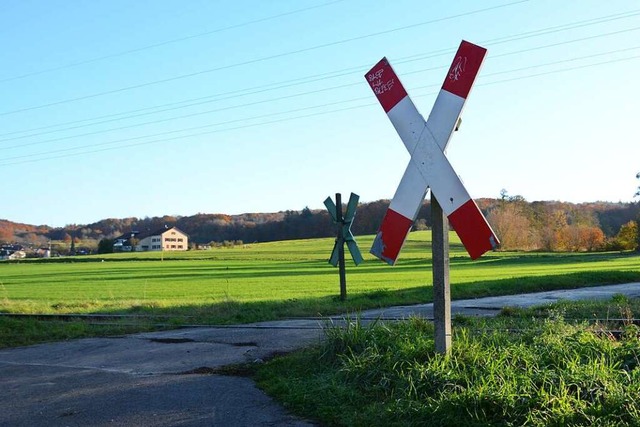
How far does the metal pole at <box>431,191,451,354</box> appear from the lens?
18.9ft

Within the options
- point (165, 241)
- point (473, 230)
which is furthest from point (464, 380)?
point (165, 241)

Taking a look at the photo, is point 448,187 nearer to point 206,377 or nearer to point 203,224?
point 206,377

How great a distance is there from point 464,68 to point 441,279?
1.90 m

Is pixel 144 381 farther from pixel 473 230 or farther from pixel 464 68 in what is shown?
pixel 464 68

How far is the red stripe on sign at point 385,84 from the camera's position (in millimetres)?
6023

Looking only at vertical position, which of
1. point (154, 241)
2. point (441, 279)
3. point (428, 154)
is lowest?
point (441, 279)

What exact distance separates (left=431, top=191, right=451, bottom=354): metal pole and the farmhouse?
424 feet

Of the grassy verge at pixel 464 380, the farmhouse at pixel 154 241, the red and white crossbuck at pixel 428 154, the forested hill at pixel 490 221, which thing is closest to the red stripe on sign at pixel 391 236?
the red and white crossbuck at pixel 428 154

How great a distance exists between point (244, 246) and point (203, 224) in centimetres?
1761

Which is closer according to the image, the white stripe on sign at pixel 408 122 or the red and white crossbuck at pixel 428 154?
the red and white crossbuck at pixel 428 154

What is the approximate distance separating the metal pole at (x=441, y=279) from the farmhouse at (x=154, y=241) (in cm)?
12914

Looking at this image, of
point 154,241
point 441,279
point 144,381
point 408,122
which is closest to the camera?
point 441,279

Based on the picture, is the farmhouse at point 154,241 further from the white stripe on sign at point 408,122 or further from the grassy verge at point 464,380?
the white stripe on sign at point 408,122

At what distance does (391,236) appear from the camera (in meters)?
5.62
